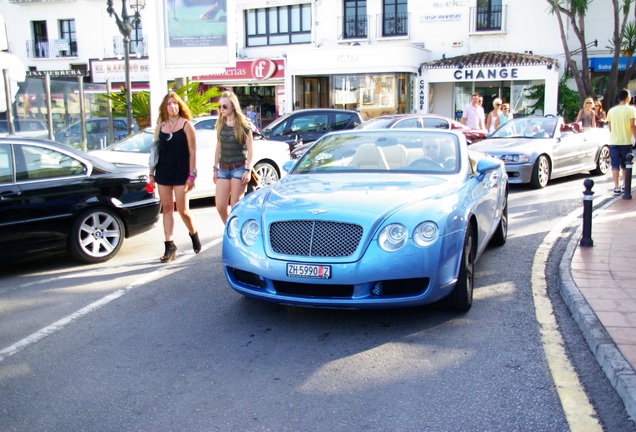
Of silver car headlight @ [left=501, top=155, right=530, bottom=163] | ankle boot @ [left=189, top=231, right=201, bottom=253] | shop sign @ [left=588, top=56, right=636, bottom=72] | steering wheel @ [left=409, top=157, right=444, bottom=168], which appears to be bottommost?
ankle boot @ [left=189, top=231, right=201, bottom=253]

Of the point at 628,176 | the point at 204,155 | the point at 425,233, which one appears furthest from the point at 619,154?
the point at 425,233

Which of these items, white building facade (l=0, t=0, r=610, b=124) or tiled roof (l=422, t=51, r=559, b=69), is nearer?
tiled roof (l=422, t=51, r=559, b=69)

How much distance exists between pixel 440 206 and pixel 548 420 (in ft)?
6.40

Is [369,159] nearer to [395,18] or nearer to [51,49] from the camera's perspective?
[395,18]

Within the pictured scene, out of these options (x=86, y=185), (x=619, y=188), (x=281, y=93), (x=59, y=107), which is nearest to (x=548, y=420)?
(x=86, y=185)

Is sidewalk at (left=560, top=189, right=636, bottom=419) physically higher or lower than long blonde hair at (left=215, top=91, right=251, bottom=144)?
lower

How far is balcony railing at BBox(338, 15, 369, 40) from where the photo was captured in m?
30.7

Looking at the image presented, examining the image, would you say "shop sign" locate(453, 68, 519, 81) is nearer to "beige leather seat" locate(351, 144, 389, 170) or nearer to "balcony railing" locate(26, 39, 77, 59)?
"beige leather seat" locate(351, 144, 389, 170)

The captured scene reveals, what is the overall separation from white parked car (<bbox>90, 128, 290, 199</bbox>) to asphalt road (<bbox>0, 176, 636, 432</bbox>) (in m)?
4.58

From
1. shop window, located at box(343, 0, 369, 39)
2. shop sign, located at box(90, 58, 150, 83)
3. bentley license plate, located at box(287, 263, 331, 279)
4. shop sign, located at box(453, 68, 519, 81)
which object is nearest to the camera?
bentley license plate, located at box(287, 263, 331, 279)

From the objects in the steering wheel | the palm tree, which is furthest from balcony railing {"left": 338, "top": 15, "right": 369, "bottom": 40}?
the steering wheel

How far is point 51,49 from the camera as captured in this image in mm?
37781

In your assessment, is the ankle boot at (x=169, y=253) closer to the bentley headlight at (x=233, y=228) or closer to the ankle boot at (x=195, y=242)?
the ankle boot at (x=195, y=242)

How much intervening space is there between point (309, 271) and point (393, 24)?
27.4 meters
